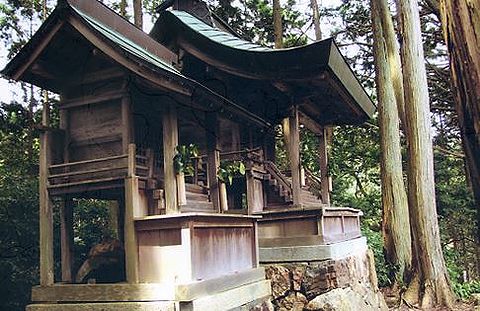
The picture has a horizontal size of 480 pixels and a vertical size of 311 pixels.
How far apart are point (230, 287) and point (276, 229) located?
7.75 ft

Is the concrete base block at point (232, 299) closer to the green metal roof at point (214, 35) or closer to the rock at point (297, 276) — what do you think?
the rock at point (297, 276)

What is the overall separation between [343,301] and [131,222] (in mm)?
4408

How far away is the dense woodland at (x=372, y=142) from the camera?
A: 10.8 meters

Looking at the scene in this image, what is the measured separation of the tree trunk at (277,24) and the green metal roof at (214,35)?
24.4 feet

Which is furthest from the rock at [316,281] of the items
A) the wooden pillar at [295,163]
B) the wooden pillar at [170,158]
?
the wooden pillar at [170,158]

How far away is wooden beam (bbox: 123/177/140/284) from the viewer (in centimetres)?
721

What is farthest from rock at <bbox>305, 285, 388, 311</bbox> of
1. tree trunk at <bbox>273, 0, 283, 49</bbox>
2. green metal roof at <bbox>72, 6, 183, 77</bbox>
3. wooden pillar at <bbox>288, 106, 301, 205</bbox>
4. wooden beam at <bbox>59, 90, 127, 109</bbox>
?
tree trunk at <bbox>273, 0, 283, 49</bbox>

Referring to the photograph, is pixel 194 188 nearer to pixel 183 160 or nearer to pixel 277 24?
pixel 183 160

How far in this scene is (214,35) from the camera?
10945mm

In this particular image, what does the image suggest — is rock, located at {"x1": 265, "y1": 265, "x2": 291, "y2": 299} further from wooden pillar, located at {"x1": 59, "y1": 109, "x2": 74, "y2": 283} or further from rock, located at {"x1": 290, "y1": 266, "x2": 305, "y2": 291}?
wooden pillar, located at {"x1": 59, "y1": 109, "x2": 74, "y2": 283}

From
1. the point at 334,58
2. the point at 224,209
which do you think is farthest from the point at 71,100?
the point at 334,58

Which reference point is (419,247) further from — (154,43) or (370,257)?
(154,43)

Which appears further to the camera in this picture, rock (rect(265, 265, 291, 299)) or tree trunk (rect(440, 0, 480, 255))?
rock (rect(265, 265, 291, 299))

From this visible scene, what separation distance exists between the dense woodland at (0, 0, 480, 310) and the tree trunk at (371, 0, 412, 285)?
32mm
